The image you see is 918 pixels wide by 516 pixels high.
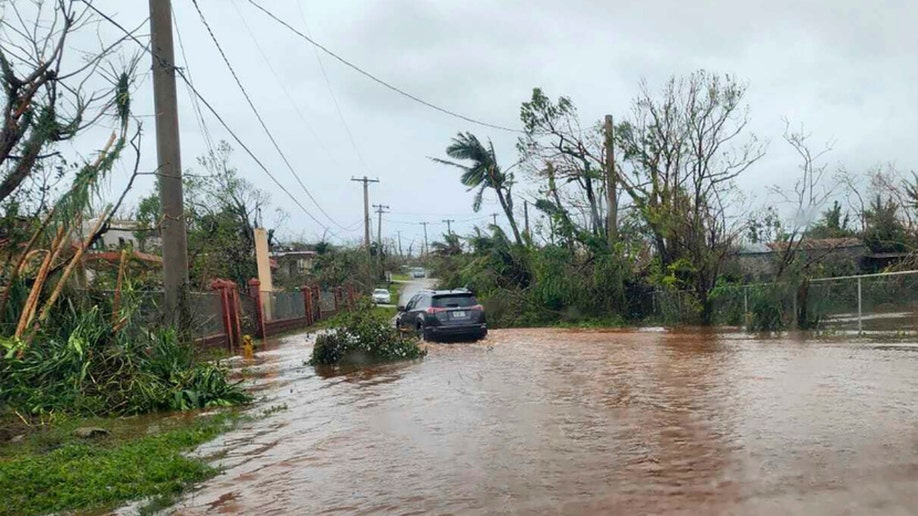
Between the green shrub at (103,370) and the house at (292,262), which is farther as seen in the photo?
the house at (292,262)

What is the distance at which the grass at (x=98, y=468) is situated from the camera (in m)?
5.93

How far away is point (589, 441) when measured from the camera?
7730mm

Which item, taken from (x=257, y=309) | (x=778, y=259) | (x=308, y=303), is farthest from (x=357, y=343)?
(x=308, y=303)

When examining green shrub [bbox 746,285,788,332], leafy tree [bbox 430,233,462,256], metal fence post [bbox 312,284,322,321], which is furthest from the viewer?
leafy tree [bbox 430,233,462,256]

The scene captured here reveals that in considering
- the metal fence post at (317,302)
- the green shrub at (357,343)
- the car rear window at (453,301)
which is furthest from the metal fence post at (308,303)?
the green shrub at (357,343)

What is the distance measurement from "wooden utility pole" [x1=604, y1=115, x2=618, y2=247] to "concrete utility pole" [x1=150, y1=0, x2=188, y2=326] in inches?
743

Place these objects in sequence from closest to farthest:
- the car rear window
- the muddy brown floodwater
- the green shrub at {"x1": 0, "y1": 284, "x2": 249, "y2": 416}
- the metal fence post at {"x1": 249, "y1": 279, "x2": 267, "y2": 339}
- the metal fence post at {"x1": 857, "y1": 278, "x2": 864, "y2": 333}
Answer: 1. the muddy brown floodwater
2. the green shrub at {"x1": 0, "y1": 284, "x2": 249, "y2": 416}
3. the metal fence post at {"x1": 857, "y1": 278, "x2": 864, "y2": 333}
4. the car rear window
5. the metal fence post at {"x1": 249, "y1": 279, "x2": 267, "y2": 339}

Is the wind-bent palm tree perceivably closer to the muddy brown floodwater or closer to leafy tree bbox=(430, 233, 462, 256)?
leafy tree bbox=(430, 233, 462, 256)

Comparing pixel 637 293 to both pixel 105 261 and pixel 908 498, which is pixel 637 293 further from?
pixel 908 498

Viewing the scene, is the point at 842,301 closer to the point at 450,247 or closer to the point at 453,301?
the point at 453,301

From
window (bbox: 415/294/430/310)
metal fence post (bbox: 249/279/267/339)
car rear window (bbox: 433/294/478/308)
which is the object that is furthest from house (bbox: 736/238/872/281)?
metal fence post (bbox: 249/279/267/339)

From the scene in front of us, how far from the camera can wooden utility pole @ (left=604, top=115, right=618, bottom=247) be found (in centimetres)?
2841

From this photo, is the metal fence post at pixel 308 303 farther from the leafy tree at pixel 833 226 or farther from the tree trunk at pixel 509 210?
the leafy tree at pixel 833 226

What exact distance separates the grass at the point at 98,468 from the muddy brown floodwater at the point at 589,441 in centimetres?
35
